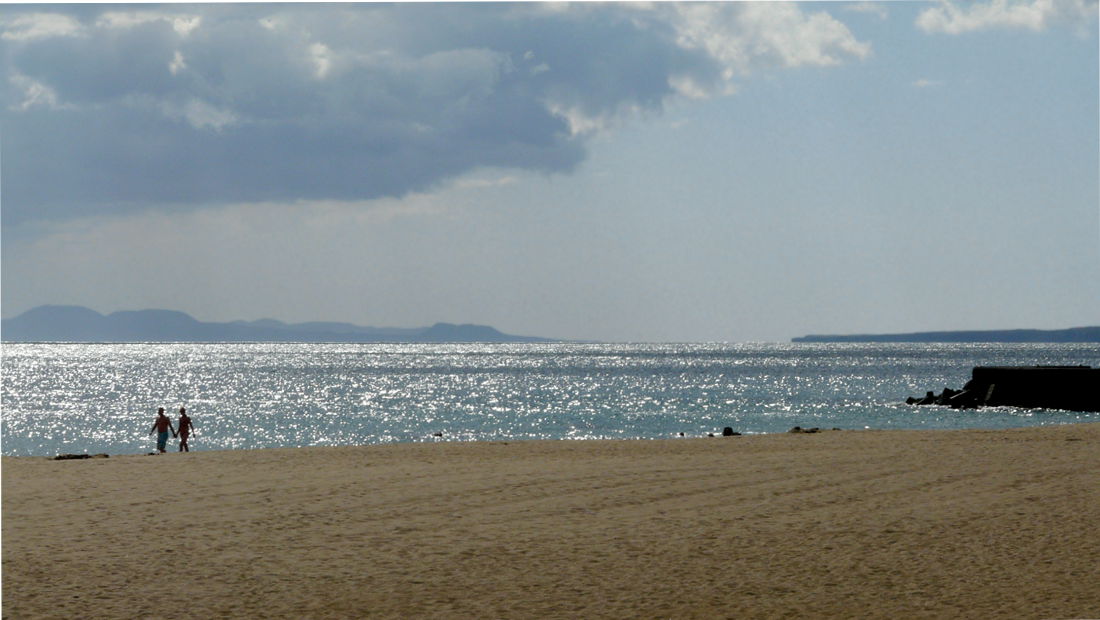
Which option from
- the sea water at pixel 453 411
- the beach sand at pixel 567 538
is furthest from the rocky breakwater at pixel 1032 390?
the beach sand at pixel 567 538

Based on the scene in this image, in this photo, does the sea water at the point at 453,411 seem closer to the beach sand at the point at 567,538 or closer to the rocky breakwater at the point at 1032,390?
the rocky breakwater at the point at 1032,390

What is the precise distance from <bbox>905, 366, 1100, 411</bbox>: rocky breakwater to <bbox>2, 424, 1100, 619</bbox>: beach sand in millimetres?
36406

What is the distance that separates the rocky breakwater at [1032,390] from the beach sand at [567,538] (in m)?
36.4

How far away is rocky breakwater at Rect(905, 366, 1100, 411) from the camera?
5384 centimetres

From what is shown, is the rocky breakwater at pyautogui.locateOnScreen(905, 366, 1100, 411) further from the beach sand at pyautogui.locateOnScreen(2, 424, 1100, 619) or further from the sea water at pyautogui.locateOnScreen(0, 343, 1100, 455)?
the beach sand at pyautogui.locateOnScreen(2, 424, 1100, 619)

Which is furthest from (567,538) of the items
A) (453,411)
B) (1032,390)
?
(1032,390)

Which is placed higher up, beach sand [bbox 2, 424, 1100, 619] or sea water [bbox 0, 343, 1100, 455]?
beach sand [bbox 2, 424, 1100, 619]

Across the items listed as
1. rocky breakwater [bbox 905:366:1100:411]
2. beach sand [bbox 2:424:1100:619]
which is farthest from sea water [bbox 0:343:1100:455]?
beach sand [bbox 2:424:1100:619]

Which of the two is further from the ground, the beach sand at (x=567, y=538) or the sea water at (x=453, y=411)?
the beach sand at (x=567, y=538)

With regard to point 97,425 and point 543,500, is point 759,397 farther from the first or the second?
point 543,500

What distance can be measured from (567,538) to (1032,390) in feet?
161

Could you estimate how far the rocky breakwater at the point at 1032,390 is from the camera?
177 feet

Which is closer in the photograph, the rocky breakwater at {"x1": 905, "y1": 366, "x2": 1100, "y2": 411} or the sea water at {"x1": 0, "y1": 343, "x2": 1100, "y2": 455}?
the sea water at {"x1": 0, "y1": 343, "x2": 1100, "y2": 455}

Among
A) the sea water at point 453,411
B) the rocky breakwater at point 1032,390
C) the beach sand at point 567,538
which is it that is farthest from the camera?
the rocky breakwater at point 1032,390
